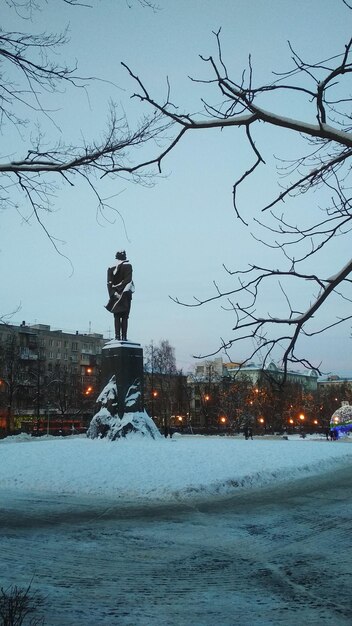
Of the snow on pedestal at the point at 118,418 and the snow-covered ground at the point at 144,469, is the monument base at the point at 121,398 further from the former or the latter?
the snow-covered ground at the point at 144,469

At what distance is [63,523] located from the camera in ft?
26.4

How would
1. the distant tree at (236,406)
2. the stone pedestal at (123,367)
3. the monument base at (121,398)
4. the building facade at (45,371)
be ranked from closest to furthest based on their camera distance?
the monument base at (121,398) → the stone pedestal at (123,367) → the building facade at (45,371) → the distant tree at (236,406)

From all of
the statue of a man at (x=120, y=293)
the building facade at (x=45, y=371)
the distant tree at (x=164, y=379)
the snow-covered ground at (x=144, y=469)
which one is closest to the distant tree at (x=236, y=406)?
the distant tree at (x=164, y=379)

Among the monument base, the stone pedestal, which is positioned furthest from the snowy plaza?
the stone pedestal

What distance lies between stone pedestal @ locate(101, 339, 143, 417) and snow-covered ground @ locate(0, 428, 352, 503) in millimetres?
1623

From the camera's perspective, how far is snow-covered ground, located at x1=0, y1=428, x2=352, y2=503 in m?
11.7

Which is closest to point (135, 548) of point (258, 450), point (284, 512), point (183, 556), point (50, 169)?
point (183, 556)

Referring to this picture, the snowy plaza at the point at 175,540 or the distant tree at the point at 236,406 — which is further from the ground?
the distant tree at the point at 236,406

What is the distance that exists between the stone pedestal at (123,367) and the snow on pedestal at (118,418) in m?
0.10

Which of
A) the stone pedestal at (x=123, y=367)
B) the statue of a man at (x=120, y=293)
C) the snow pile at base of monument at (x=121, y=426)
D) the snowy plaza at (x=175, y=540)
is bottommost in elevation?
the snowy plaza at (x=175, y=540)

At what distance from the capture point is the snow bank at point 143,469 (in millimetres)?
11719

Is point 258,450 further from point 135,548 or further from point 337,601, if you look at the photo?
point 337,601

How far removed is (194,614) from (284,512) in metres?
5.30

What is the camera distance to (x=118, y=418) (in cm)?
1878
